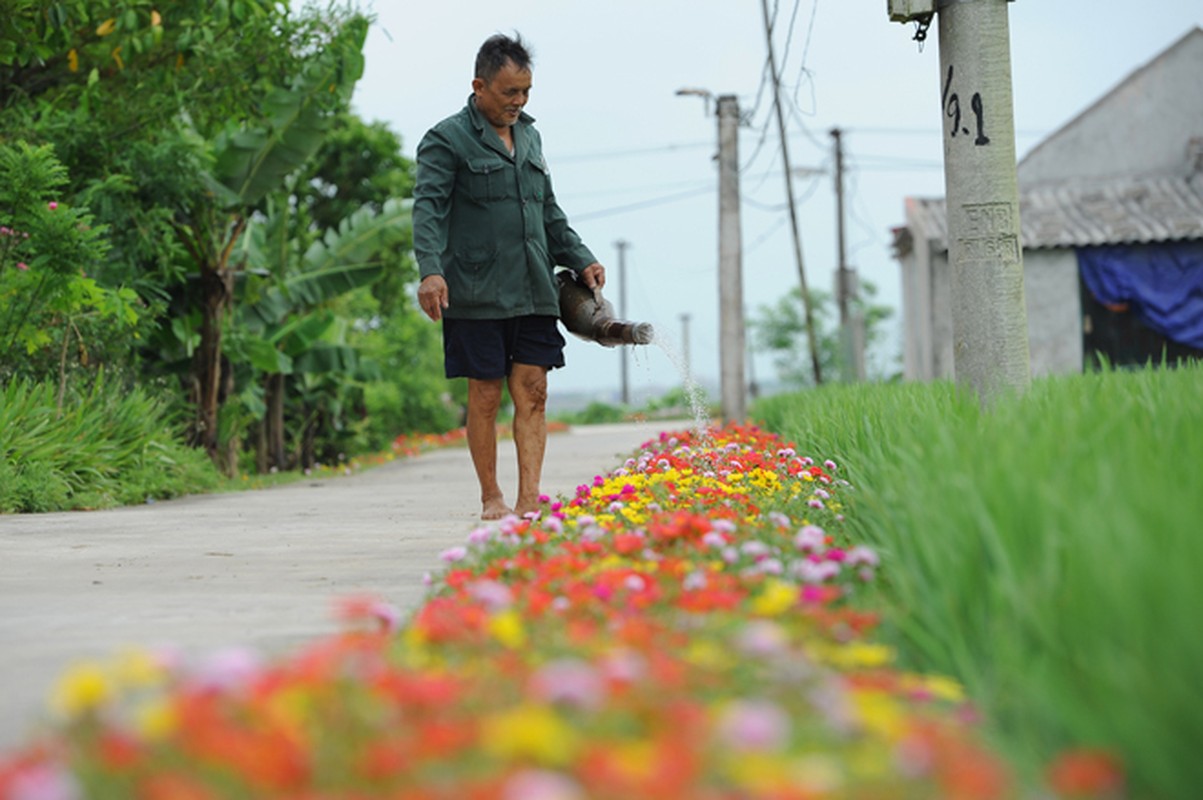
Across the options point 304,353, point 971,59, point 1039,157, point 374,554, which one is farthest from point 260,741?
point 1039,157

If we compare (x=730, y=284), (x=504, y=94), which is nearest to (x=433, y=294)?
(x=504, y=94)

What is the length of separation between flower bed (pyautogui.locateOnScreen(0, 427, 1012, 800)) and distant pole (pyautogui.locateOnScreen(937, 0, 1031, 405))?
3382mm

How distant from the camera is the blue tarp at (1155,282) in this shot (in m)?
20.9

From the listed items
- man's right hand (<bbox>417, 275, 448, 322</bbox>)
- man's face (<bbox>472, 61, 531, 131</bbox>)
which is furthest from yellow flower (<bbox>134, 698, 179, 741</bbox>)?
man's face (<bbox>472, 61, 531, 131</bbox>)

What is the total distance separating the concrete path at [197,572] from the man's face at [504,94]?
1841 mm

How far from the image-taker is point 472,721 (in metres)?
1.94

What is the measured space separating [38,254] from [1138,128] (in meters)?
22.5

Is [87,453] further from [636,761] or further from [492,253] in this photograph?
[636,761]

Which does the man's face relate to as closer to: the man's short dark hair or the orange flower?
the man's short dark hair

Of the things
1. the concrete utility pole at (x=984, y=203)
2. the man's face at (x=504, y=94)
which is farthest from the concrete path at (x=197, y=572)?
the concrete utility pole at (x=984, y=203)

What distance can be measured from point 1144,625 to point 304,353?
46.6 ft

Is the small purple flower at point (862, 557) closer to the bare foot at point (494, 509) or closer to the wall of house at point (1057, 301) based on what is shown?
the bare foot at point (494, 509)

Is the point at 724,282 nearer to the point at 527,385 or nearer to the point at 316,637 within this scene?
the point at 527,385

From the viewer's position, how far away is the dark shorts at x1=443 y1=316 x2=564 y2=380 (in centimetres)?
620
